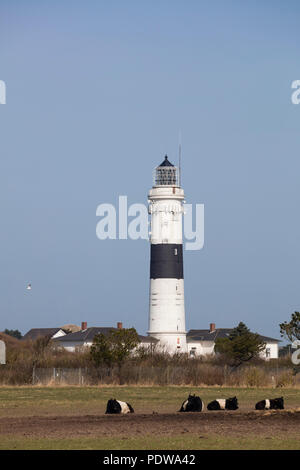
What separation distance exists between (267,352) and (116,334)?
2037 inches

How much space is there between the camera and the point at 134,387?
59.5 metres

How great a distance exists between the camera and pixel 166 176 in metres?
94.1

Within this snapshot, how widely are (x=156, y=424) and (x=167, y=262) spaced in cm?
6048

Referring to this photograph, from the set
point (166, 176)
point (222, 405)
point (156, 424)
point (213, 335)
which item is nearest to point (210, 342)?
point (213, 335)

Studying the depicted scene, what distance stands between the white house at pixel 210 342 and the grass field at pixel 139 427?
2990 inches

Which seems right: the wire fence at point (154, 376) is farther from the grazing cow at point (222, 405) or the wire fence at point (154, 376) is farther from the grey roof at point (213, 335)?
the grey roof at point (213, 335)

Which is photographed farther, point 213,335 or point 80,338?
point 213,335

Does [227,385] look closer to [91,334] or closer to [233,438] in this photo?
[233,438]

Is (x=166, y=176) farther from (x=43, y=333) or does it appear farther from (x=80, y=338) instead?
(x=43, y=333)

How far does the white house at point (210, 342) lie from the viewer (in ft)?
396

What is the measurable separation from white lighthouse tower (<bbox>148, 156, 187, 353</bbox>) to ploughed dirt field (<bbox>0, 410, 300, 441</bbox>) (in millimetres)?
55789

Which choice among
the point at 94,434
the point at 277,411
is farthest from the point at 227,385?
the point at 94,434

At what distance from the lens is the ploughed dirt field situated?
2672 cm

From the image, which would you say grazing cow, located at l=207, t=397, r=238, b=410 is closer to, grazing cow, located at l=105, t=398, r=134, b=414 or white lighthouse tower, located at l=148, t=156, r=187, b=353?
grazing cow, located at l=105, t=398, r=134, b=414
